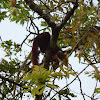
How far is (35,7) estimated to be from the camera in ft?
8.00

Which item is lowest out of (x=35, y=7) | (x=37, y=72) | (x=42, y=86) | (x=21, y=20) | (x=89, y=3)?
(x=42, y=86)

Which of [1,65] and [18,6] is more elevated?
[18,6]

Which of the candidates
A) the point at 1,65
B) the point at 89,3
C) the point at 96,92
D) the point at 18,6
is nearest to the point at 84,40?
the point at 89,3

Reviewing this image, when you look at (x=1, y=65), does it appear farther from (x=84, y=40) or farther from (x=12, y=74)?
(x=84, y=40)

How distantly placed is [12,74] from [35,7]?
1.00m

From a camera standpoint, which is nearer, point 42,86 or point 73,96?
point 42,86

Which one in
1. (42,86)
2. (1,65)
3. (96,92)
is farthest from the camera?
(1,65)

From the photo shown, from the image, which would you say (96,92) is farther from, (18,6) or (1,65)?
(18,6)

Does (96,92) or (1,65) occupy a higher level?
(1,65)

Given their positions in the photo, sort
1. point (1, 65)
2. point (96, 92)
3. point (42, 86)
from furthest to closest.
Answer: point (1, 65)
point (96, 92)
point (42, 86)

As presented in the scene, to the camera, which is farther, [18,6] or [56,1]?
[18,6]

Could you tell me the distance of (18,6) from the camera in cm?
296

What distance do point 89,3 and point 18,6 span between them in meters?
1.27

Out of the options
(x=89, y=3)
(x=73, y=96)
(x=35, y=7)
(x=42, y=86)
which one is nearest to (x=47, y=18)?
(x=35, y=7)
